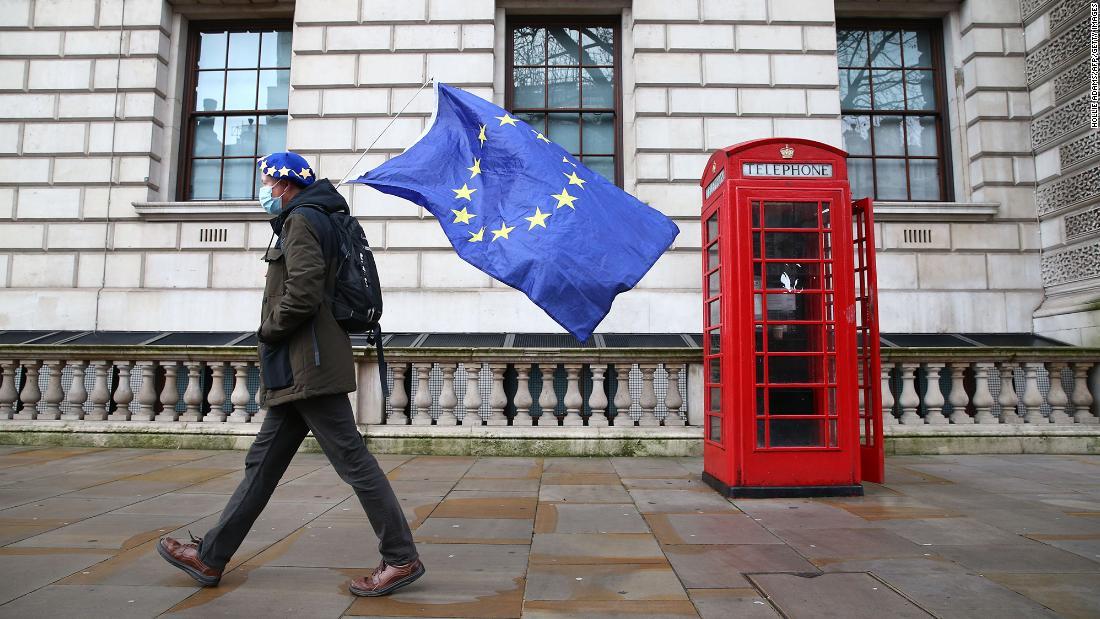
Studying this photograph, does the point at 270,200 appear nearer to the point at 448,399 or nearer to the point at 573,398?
the point at 448,399

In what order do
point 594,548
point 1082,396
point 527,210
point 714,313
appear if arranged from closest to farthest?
1. point 594,548
2. point 527,210
3. point 714,313
4. point 1082,396

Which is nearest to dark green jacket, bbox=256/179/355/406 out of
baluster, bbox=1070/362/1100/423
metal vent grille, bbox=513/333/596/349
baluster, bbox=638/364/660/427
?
baluster, bbox=638/364/660/427

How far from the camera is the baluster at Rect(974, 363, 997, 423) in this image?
749 centimetres

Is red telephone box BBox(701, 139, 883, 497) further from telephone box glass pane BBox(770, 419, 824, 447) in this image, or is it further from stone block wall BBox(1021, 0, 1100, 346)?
stone block wall BBox(1021, 0, 1100, 346)

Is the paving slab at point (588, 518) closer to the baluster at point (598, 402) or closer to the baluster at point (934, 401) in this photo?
the baluster at point (598, 402)

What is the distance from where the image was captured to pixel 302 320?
124 inches

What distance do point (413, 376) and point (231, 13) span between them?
7.24m

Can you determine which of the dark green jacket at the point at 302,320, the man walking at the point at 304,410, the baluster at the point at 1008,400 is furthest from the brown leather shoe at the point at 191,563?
the baluster at the point at 1008,400

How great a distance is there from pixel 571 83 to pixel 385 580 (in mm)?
9040

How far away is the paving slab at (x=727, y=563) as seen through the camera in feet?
10.6

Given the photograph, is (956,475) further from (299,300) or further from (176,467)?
(176,467)

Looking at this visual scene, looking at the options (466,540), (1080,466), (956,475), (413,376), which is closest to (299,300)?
(466,540)

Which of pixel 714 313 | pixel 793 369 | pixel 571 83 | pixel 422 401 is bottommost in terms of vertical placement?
pixel 422 401

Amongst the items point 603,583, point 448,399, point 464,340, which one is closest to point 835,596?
→ point 603,583
